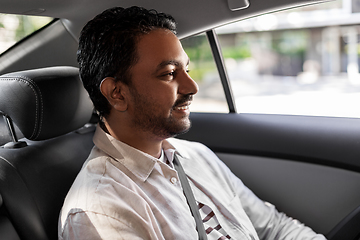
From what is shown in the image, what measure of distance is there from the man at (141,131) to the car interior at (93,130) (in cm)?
14

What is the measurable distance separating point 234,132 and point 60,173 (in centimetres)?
101

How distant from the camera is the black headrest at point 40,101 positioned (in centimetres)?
120

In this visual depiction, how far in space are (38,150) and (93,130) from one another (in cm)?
33

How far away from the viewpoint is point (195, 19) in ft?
5.67

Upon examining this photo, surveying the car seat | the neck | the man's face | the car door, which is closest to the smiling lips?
the man's face

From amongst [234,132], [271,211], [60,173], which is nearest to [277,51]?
[234,132]

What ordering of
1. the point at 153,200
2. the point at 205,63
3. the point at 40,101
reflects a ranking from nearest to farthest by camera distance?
the point at 153,200
the point at 40,101
the point at 205,63

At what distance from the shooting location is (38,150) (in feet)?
4.16

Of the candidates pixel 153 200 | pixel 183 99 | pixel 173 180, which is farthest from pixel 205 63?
pixel 153 200

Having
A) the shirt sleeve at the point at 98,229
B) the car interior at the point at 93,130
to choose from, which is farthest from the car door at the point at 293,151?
the shirt sleeve at the point at 98,229

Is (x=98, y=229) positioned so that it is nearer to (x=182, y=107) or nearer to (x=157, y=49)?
(x=182, y=107)

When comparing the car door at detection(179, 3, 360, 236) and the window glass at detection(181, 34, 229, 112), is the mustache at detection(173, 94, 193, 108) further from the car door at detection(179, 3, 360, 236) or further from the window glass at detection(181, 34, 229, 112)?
the window glass at detection(181, 34, 229, 112)

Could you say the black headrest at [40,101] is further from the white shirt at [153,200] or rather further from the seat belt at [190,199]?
the seat belt at [190,199]

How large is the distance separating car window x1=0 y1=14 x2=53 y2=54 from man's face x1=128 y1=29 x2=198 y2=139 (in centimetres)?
80
